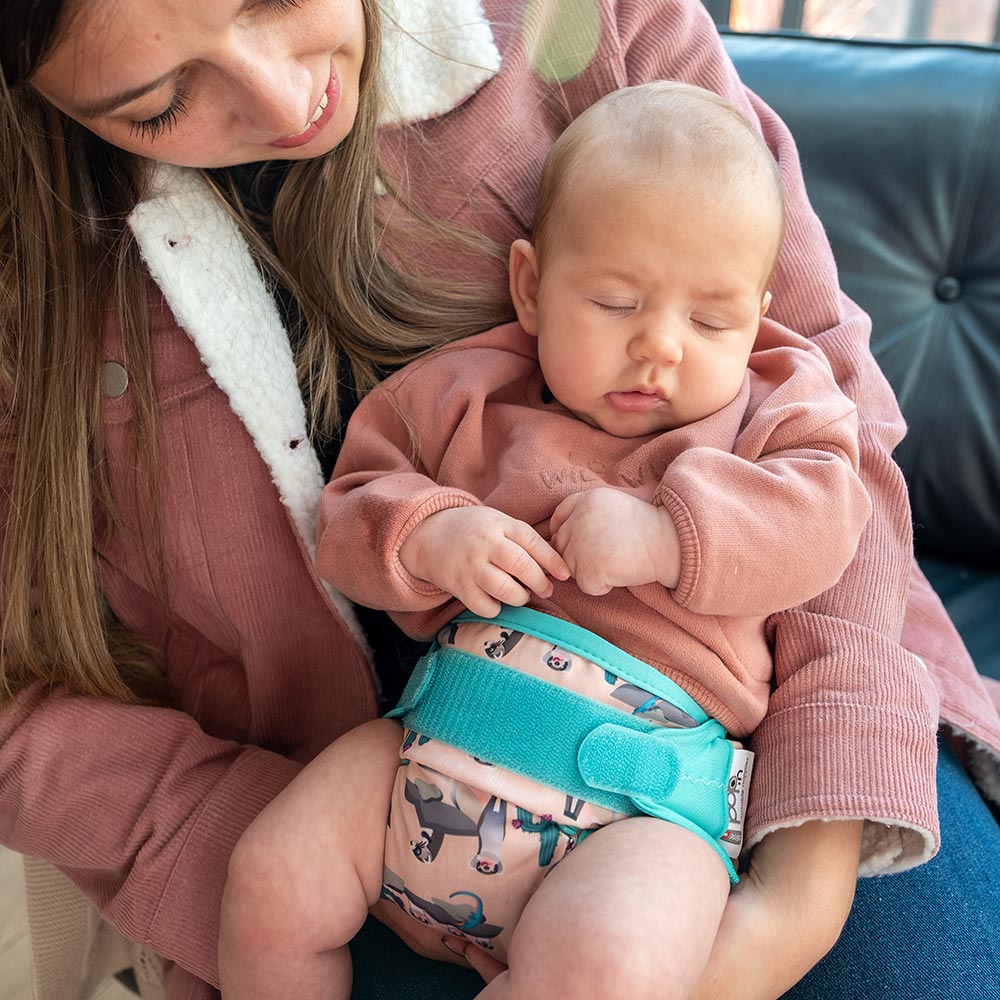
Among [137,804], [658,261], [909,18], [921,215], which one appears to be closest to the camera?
[658,261]

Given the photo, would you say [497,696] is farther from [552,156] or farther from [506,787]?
[552,156]

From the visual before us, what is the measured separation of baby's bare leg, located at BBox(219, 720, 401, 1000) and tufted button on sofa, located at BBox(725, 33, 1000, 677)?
1.00 metres

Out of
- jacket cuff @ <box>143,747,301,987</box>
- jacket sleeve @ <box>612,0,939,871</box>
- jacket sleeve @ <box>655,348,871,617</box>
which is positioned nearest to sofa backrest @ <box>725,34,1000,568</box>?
jacket sleeve @ <box>612,0,939,871</box>

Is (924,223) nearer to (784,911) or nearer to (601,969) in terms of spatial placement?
(784,911)

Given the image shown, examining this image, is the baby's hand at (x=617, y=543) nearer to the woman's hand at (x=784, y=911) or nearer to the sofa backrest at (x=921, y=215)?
the woman's hand at (x=784, y=911)

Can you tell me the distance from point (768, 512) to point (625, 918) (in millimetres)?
358

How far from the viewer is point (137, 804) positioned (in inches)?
40.9

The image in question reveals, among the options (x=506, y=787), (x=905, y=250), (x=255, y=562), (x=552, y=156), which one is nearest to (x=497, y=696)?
(x=506, y=787)

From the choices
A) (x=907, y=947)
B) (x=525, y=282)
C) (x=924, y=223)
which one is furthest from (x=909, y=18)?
(x=907, y=947)

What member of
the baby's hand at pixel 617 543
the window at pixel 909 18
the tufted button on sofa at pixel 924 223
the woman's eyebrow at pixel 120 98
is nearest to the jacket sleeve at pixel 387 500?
the baby's hand at pixel 617 543

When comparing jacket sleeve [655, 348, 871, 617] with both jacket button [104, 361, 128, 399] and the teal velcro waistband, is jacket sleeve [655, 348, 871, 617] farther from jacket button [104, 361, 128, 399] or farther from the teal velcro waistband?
jacket button [104, 361, 128, 399]

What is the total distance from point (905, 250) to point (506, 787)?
1092mm

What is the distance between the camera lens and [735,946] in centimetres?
84

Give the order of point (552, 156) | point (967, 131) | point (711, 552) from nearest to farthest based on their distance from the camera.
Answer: point (711, 552) → point (552, 156) → point (967, 131)
